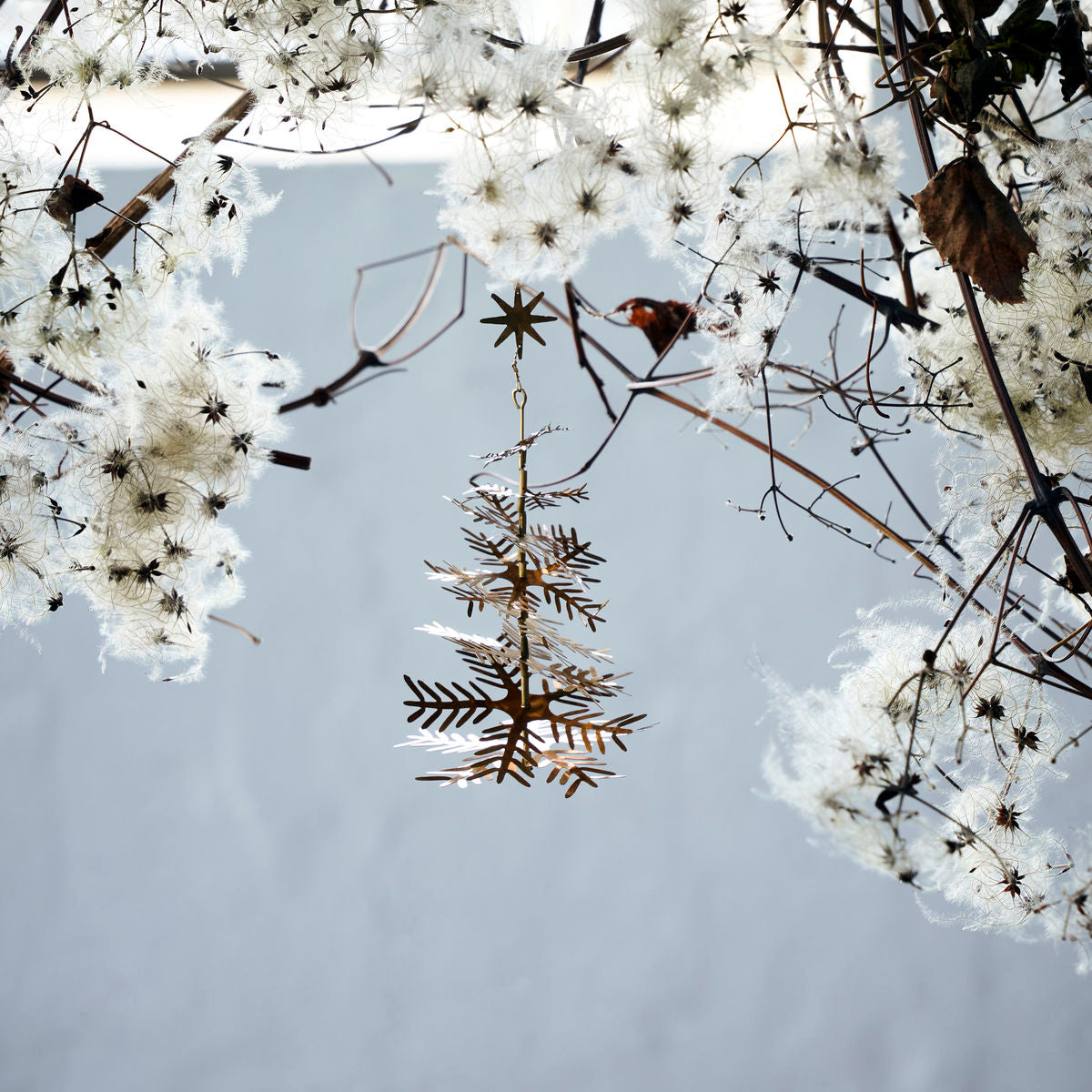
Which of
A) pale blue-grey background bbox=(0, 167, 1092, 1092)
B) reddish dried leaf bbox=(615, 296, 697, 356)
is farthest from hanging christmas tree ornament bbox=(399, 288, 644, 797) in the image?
pale blue-grey background bbox=(0, 167, 1092, 1092)

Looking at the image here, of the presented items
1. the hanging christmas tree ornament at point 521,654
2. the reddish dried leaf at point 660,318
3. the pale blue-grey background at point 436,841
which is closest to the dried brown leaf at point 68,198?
the hanging christmas tree ornament at point 521,654

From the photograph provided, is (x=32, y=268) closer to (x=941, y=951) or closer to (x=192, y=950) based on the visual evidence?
(x=192, y=950)

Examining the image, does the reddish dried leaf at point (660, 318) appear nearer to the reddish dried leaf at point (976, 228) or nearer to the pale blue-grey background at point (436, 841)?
the reddish dried leaf at point (976, 228)

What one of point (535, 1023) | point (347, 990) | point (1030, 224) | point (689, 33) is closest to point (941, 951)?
point (535, 1023)

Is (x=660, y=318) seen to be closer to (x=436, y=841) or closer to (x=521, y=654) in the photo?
(x=521, y=654)

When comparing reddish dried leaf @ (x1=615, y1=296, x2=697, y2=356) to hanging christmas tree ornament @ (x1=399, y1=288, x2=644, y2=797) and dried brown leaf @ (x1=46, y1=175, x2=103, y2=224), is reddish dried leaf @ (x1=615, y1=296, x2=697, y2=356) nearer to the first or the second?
hanging christmas tree ornament @ (x1=399, y1=288, x2=644, y2=797)

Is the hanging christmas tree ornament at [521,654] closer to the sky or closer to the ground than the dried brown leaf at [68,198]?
closer to the ground

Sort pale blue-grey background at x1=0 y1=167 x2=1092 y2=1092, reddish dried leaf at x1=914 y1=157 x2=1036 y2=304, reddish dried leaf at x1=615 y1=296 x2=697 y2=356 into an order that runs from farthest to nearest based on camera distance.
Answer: pale blue-grey background at x1=0 y1=167 x2=1092 y2=1092, reddish dried leaf at x1=615 y1=296 x2=697 y2=356, reddish dried leaf at x1=914 y1=157 x2=1036 y2=304
